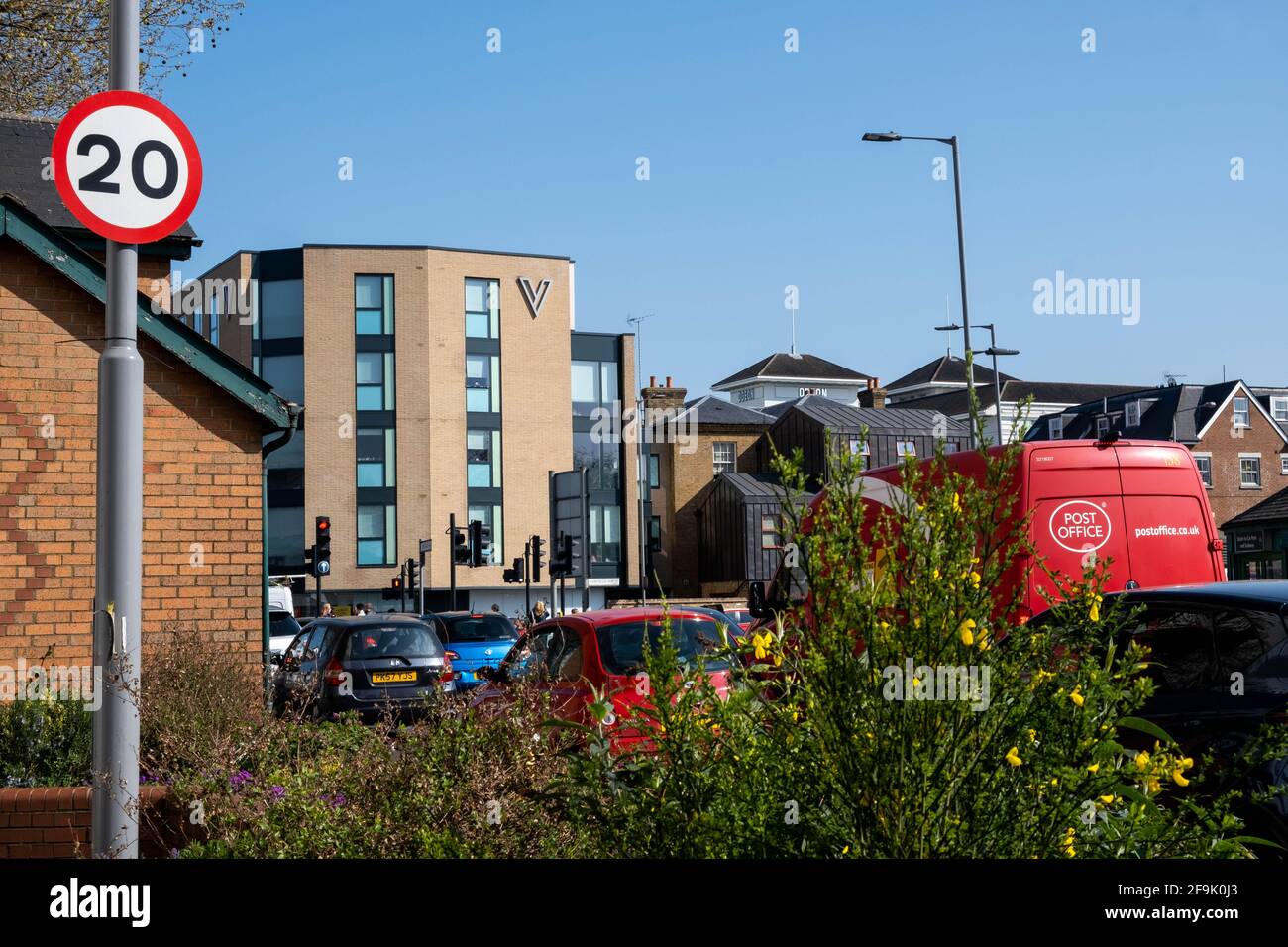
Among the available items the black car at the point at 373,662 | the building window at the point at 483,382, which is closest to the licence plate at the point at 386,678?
the black car at the point at 373,662

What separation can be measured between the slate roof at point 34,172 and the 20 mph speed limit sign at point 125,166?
1072 centimetres

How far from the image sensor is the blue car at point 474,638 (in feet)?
82.6

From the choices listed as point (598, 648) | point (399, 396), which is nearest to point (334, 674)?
point (598, 648)

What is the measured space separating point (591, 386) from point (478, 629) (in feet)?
146

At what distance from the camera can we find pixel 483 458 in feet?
220

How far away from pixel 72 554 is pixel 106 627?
6.15 meters

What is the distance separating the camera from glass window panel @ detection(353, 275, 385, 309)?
65062 mm

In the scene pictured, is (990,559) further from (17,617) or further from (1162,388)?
(1162,388)

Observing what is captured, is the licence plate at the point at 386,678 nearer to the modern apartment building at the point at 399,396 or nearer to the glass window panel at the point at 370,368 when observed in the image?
the modern apartment building at the point at 399,396

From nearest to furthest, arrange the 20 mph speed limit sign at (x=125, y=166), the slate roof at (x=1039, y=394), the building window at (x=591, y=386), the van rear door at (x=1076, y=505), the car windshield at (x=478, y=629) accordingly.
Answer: the 20 mph speed limit sign at (x=125, y=166) → the van rear door at (x=1076, y=505) → the car windshield at (x=478, y=629) → the building window at (x=591, y=386) → the slate roof at (x=1039, y=394)

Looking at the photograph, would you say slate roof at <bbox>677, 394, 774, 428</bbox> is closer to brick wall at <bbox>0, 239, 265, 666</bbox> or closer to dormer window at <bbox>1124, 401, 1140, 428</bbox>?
dormer window at <bbox>1124, 401, 1140, 428</bbox>

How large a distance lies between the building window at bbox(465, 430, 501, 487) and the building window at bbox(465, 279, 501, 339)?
184 inches

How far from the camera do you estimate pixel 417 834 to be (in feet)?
15.6

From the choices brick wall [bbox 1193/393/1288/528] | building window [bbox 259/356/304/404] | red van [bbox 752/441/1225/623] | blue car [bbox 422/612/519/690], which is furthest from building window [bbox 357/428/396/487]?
red van [bbox 752/441/1225/623]
